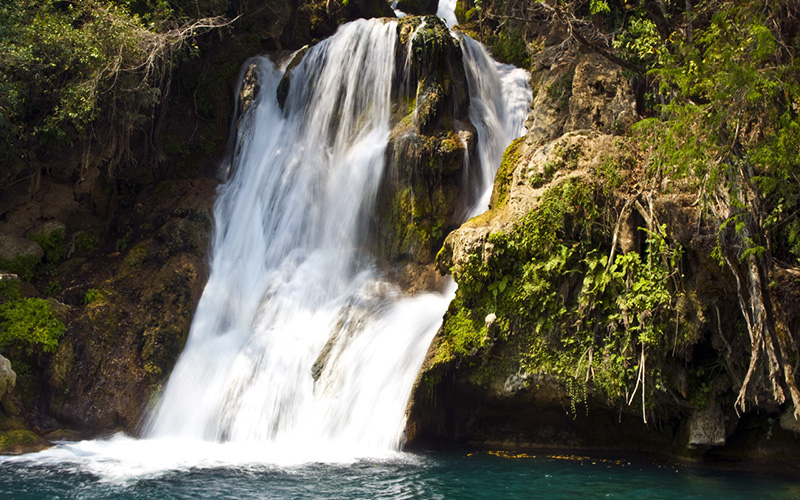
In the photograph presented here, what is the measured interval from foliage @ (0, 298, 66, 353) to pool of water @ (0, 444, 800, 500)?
2938mm

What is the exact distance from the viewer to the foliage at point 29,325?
452 inches

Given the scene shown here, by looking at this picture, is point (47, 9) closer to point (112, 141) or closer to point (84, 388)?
point (112, 141)

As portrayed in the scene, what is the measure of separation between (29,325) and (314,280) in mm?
5563

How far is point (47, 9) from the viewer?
1334 cm

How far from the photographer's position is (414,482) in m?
7.95

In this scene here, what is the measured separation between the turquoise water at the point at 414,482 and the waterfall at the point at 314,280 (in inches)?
58.4

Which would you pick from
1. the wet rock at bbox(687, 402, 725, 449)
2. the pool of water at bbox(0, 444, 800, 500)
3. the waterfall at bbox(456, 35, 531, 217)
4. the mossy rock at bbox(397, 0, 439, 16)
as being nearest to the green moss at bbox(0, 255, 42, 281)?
the pool of water at bbox(0, 444, 800, 500)

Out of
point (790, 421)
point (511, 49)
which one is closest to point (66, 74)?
point (511, 49)

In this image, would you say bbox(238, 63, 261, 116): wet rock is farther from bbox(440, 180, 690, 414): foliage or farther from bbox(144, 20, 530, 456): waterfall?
bbox(440, 180, 690, 414): foliage

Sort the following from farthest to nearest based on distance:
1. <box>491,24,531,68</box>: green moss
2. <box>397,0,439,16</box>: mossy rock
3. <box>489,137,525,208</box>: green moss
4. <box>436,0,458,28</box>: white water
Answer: <box>397,0,439,16</box>: mossy rock, <box>436,0,458,28</box>: white water, <box>491,24,531,68</box>: green moss, <box>489,137,525,208</box>: green moss

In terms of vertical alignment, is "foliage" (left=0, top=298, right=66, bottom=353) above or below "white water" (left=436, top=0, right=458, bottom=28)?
below

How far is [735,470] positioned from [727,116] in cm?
488

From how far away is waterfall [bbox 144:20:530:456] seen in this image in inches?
415

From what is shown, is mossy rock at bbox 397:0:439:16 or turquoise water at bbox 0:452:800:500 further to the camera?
mossy rock at bbox 397:0:439:16
